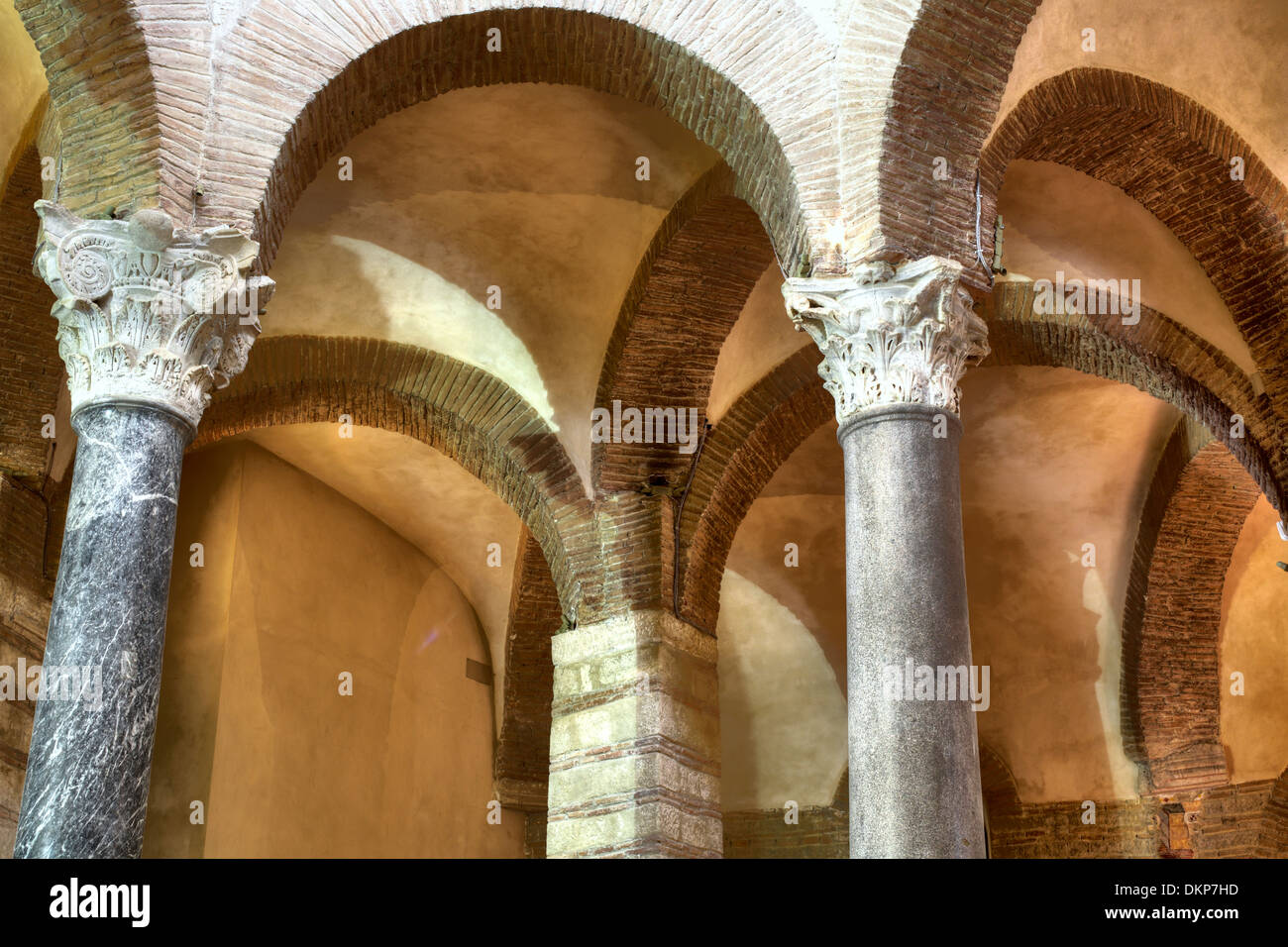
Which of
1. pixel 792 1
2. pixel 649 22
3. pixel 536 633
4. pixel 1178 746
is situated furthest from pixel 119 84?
pixel 1178 746

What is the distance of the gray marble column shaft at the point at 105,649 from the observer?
191 inches

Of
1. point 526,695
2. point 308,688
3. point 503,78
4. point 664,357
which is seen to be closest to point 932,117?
point 503,78

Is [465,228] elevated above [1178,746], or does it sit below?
above

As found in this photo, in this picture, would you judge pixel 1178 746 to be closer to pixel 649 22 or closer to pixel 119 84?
pixel 649 22

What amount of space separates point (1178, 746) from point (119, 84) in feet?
26.0

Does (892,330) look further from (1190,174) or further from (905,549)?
(1190,174)

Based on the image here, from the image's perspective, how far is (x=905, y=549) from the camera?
17.6 ft

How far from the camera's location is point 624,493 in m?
8.33

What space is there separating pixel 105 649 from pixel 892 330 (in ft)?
9.32

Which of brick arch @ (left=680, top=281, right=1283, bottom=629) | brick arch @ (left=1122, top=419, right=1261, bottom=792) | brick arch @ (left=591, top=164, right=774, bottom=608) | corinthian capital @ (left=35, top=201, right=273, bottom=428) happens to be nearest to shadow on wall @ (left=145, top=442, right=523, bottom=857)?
brick arch @ (left=591, top=164, right=774, bottom=608)

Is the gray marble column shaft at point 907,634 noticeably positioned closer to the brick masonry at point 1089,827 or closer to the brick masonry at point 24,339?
the brick masonry at point 24,339

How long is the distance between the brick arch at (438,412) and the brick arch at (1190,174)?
282 cm

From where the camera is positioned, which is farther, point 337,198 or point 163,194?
point 337,198
